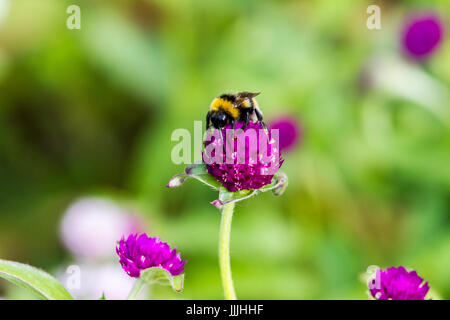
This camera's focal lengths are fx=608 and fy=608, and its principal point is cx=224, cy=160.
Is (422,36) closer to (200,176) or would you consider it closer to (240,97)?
(240,97)

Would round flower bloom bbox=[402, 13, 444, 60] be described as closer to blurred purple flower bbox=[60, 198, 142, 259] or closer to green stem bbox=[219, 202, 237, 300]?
blurred purple flower bbox=[60, 198, 142, 259]

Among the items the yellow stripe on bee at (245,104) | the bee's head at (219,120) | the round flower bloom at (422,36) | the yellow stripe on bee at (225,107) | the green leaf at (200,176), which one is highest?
the round flower bloom at (422,36)

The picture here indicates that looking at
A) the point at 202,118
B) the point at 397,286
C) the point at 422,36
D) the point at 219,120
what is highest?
the point at 422,36

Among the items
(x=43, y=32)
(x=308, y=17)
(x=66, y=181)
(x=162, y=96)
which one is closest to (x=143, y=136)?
(x=162, y=96)

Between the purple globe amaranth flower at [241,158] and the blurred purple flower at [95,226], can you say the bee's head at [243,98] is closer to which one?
the purple globe amaranth flower at [241,158]

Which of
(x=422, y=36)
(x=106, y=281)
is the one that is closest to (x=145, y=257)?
(x=106, y=281)

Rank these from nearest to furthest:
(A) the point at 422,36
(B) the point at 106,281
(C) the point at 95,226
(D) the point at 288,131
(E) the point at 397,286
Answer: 1. (E) the point at 397,286
2. (B) the point at 106,281
3. (D) the point at 288,131
4. (C) the point at 95,226
5. (A) the point at 422,36

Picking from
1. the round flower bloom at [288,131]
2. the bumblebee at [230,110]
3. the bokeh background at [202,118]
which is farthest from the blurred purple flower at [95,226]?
the bumblebee at [230,110]
